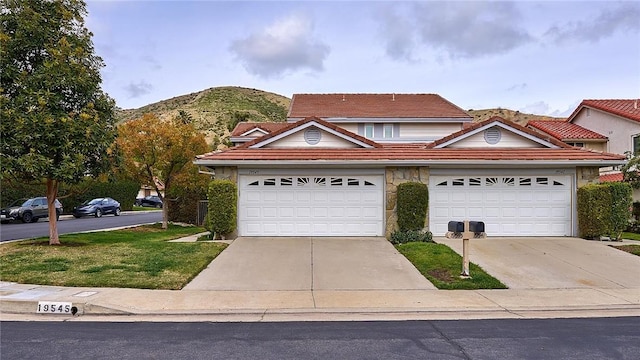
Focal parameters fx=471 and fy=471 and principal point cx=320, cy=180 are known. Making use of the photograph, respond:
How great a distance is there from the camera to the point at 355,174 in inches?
601

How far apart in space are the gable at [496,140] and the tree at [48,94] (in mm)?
11935

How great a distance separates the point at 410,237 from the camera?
1423 cm

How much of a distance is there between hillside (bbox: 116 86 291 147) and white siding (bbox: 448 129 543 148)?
53.5 meters

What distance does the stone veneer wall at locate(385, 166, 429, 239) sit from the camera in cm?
1505

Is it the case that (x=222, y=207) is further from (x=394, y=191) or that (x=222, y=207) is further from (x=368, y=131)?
(x=368, y=131)

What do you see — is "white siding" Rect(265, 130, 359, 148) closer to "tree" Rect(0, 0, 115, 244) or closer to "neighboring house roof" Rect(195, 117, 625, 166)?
"neighboring house roof" Rect(195, 117, 625, 166)

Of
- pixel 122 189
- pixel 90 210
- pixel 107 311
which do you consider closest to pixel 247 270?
pixel 107 311

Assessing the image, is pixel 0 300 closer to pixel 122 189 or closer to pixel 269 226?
pixel 269 226

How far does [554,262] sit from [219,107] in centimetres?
7758

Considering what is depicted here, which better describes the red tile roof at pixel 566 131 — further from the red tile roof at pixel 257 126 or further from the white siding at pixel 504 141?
the red tile roof at pixel 257 126

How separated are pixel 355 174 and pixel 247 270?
225 inches

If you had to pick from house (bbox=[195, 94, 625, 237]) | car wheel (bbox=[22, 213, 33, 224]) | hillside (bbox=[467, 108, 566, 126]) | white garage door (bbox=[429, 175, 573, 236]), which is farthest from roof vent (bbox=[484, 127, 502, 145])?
hillside (bbox=[467, 108, 566, 126])

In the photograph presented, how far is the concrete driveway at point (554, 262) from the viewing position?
9.95m

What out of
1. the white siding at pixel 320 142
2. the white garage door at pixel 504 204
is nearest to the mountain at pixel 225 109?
the white siding at pixel 320 142
